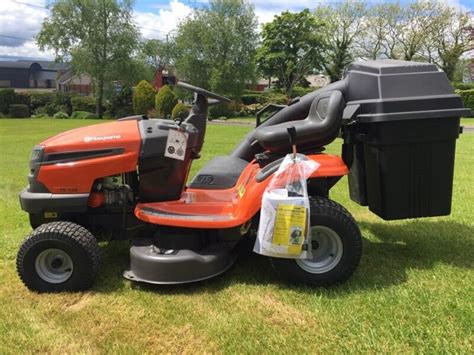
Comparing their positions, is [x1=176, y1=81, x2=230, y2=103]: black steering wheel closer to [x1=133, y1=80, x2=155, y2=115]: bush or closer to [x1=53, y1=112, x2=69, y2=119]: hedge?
[x1=133, y1=80, x2=155, y2=115]: bush

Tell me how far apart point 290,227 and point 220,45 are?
36.5 meters

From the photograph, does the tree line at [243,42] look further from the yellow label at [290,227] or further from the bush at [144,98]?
the yellow label at [290,227]

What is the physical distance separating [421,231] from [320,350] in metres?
2.34

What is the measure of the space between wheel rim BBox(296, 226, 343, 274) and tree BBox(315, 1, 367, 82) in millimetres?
47147

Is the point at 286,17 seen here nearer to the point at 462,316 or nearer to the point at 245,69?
the point at 245,69

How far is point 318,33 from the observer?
47750 millimetres

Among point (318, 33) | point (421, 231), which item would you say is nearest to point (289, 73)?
point (318, 33)

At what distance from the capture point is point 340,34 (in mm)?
49625

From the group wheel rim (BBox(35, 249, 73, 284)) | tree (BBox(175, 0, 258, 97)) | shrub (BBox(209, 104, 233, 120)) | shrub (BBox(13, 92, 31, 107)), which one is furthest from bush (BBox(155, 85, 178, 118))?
wheel rim (BBox(35, 249, 73, 284))

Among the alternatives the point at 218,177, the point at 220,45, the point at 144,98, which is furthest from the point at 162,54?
the point at 218,177

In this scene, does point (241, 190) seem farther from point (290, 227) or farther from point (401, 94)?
point (401, 94)

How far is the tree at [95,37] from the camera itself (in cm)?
3438

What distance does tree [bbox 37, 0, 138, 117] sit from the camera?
34375 mm

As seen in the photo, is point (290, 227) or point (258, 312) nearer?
point (258, 312)
